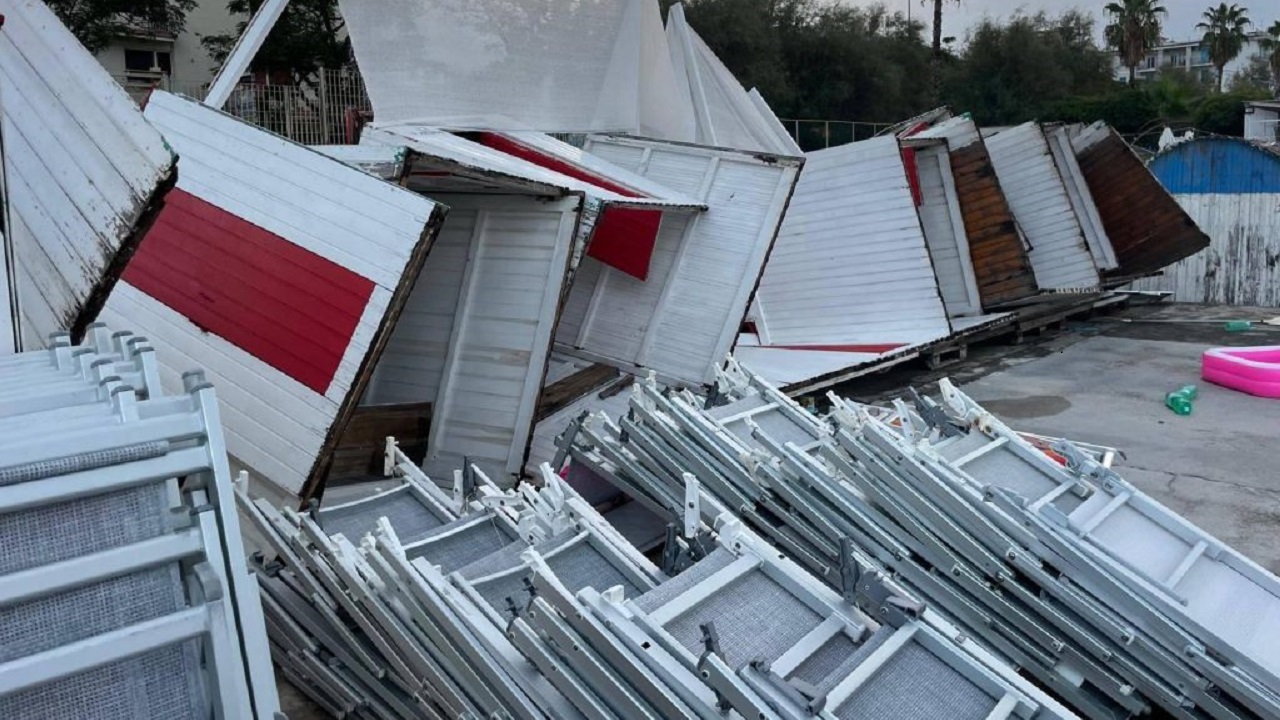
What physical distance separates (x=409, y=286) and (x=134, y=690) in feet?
11.2

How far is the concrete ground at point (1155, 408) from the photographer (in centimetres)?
662

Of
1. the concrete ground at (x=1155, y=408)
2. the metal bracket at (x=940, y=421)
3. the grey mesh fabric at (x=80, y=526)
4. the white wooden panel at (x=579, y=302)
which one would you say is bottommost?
the concrete ground at (x=1155, y=408)

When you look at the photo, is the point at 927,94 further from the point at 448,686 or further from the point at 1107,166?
the point at 448,686

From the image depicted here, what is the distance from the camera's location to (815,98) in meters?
32.9

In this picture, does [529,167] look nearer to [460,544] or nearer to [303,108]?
[460,544]

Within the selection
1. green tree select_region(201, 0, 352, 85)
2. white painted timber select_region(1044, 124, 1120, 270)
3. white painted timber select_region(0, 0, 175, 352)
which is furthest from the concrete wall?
white painted timber select_region(0, 0, 175, 352)

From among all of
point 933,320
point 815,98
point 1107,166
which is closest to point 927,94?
point 815,98

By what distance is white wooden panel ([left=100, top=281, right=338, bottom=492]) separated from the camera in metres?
5.07

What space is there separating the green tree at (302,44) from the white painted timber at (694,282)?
12.4 metres

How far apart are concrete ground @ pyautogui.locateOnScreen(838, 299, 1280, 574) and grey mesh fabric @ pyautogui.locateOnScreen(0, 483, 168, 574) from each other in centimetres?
575

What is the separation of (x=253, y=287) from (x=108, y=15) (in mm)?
16954

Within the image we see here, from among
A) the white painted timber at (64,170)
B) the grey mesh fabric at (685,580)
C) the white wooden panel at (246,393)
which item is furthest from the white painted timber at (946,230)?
the white painted timber at (64,170)

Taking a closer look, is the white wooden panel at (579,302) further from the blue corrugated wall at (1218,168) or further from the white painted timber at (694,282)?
the blue corrugated wall at (1218,168)

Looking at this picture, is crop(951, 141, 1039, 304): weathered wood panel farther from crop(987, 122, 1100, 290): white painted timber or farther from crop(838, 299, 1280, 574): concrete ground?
crop(838, 299, 1280, 574): concrete ground
